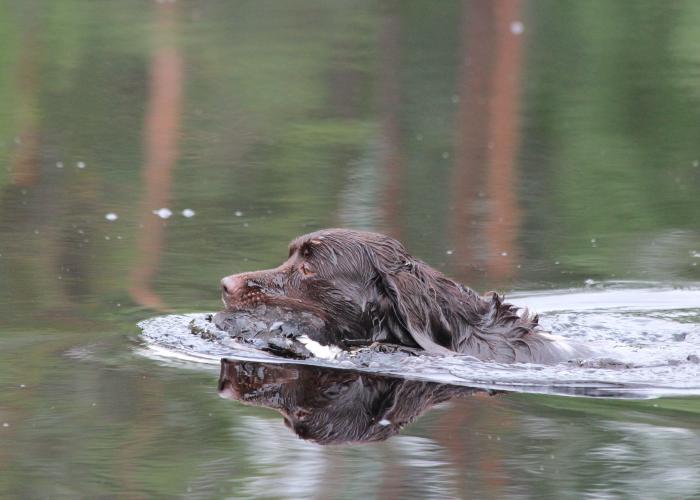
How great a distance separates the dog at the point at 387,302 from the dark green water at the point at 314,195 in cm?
52

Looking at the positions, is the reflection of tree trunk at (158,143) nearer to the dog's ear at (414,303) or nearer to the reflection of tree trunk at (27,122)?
the reflection of tree trunk at (27,122)

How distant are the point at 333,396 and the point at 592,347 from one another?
6.09 ft

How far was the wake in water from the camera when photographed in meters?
7.80

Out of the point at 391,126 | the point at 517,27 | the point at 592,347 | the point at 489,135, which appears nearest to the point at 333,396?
the point at 592,347

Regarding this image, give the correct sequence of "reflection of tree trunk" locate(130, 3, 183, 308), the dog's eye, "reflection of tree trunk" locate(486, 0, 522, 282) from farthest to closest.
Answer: "reflection of tree trunk" locate(486, 0, 522, 282) → "reflection of tree trunk" locate(130, 3, 183, 308) → the dog's eye

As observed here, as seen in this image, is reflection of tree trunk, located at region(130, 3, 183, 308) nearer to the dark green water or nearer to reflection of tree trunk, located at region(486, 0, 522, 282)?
the dark green water

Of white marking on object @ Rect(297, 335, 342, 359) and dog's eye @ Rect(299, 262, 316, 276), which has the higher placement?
dog's eye @ Rect(299, 262, 316, 276)

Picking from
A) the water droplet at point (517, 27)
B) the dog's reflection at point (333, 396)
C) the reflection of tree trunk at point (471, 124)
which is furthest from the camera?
the water droplet at point (517, 27)

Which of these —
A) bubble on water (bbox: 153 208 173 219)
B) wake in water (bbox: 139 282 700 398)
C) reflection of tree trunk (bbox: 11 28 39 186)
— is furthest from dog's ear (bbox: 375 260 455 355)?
reflection of tree trunk (bbox: 11 28 39 186)

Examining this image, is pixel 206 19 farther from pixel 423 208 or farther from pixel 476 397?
pixel 476 397

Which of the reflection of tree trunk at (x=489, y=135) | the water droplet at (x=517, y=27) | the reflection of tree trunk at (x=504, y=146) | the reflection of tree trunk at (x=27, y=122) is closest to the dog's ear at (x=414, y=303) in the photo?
the reflection of tree trunk at (x=489, y=135)

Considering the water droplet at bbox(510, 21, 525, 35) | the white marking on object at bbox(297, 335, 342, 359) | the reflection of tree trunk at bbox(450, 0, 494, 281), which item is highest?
the water droplet at bbox(510, 21, 525, 35)

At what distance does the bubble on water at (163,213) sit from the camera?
12422 millimetres

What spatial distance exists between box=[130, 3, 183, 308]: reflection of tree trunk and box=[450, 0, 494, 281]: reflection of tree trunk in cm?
239
